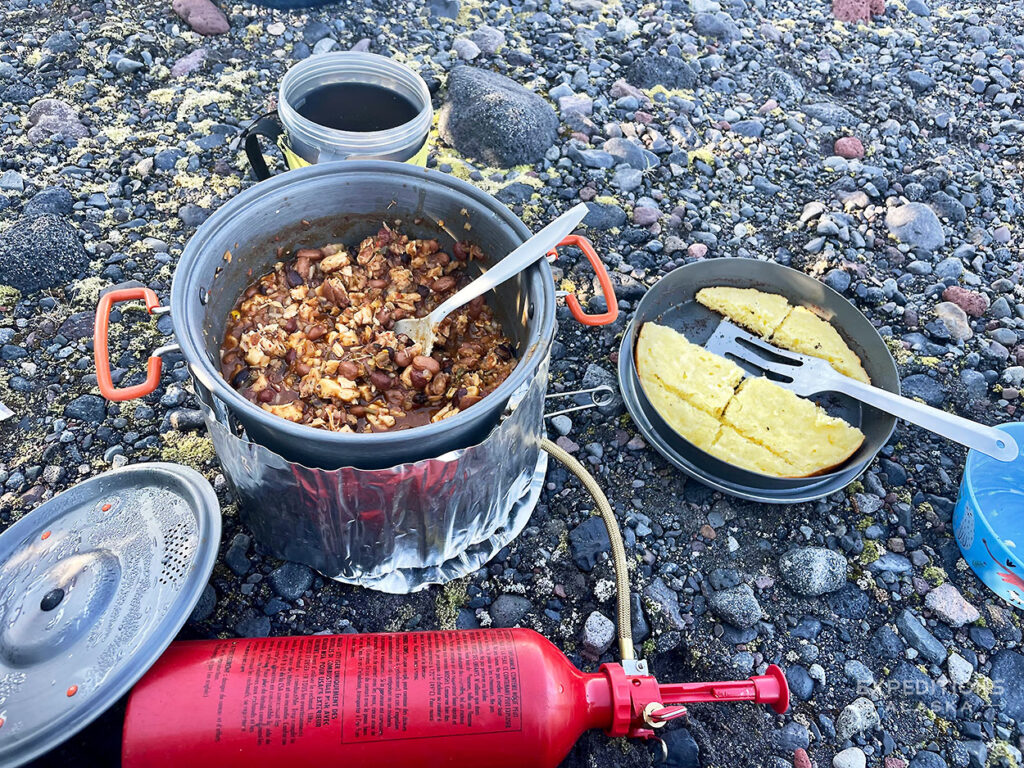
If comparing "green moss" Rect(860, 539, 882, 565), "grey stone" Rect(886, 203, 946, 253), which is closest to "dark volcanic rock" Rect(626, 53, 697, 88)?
"grey stone" Rect(886, 203, 946, 253)

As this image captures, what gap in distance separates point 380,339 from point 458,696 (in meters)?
1.32

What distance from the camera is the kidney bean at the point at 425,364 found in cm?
271

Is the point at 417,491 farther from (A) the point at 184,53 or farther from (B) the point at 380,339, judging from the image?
(A) the point at 184,53

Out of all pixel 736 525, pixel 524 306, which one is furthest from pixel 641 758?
pixel 524 306

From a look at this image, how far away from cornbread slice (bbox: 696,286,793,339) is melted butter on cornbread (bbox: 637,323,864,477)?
334 mm

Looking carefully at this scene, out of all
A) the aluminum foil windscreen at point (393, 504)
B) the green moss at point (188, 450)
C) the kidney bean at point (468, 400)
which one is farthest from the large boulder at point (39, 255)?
the kidney bean at point (468, 400)

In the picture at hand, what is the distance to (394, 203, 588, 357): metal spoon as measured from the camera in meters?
2.49

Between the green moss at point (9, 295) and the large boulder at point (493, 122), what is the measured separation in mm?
2452

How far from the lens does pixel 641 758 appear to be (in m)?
2.50

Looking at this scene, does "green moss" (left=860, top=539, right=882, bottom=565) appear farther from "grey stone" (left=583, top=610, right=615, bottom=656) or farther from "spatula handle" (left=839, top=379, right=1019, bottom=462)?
"grey stone" (left=583, top=610, right=615, bottom=656)

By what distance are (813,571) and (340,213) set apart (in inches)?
95.2

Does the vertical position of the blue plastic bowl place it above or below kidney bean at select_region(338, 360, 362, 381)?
below

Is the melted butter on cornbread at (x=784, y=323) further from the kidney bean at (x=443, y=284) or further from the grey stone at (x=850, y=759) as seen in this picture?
the grey stone at (x=850, y=759)

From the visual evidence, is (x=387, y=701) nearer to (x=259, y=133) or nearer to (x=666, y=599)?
(x=666, y=599)
